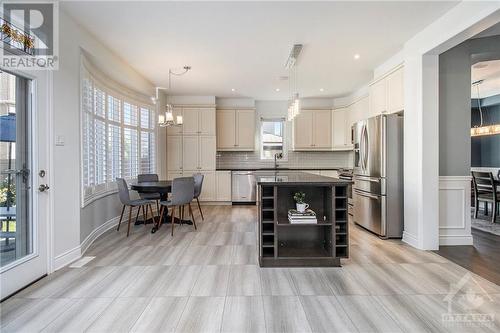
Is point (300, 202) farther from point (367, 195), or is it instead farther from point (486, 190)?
point (486, 190)

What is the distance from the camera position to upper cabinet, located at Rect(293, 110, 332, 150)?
6867 mm

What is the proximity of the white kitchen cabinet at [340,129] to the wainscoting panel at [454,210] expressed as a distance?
310 centimetres

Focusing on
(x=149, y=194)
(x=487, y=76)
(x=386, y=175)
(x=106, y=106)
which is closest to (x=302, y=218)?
(x=386, y=175)

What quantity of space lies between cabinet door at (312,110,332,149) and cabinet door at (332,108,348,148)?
0.34ft

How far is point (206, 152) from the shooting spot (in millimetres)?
6562

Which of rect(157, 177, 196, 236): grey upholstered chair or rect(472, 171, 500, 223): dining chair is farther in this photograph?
rect(472, 171, 500, 223): dining chair

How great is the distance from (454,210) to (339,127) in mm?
3615

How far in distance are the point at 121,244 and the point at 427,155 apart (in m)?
4.20

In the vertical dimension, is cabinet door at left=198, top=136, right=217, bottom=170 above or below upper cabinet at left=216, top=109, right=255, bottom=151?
below

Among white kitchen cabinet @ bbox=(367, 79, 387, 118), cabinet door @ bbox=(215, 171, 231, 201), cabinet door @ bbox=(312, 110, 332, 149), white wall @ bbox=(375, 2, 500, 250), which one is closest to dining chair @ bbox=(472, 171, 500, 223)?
white wall @ bbox=(375, 2, 500, 250)

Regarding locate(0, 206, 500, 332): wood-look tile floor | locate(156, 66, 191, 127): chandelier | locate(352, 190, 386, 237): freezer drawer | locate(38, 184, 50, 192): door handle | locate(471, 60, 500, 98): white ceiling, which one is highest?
locate(471, 60, 500, 98): white ceiling

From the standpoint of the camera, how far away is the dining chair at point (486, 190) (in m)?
4.66

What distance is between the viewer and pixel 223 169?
22.2 ft

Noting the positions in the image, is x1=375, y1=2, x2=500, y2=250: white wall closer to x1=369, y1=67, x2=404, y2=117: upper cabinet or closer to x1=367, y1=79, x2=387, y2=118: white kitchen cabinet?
x1=369, y1=67, x2=404, y2=117: upper cabinet
